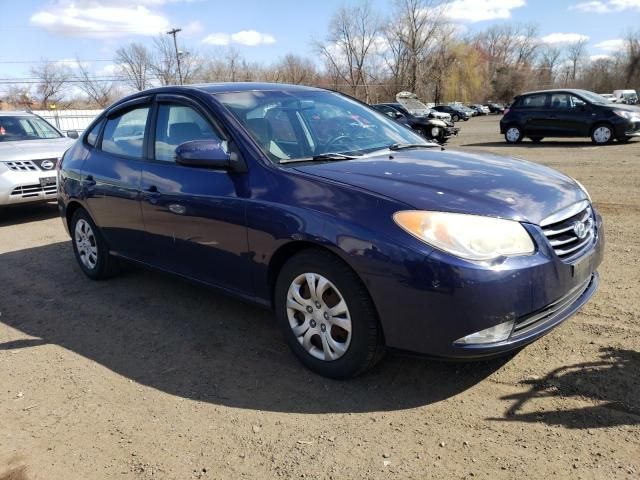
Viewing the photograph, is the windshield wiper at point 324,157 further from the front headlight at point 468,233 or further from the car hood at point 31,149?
the car hood at point 31,149

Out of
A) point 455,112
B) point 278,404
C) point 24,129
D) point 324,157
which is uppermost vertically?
point 455,112

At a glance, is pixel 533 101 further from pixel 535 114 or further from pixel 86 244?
pixel 86 244

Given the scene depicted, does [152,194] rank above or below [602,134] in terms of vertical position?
above

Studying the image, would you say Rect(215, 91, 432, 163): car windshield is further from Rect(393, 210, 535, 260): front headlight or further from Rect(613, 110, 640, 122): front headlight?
Rect(613, 110, 640, 122): front headlight

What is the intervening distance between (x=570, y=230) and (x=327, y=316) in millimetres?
1417

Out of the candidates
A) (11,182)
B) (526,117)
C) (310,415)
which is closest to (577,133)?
(526,117)

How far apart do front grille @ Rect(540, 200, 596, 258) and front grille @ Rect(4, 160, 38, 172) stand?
25.7 ft

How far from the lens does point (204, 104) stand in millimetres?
3785

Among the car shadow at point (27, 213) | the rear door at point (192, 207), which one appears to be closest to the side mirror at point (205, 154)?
the rear door at point (192, 207)

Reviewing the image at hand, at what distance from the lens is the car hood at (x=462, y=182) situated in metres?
2.79

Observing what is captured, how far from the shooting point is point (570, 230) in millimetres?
2961

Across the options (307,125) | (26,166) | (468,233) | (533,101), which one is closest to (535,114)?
(533,101)

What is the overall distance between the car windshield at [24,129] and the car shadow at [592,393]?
907 cm

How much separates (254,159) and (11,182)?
20.5 feet
